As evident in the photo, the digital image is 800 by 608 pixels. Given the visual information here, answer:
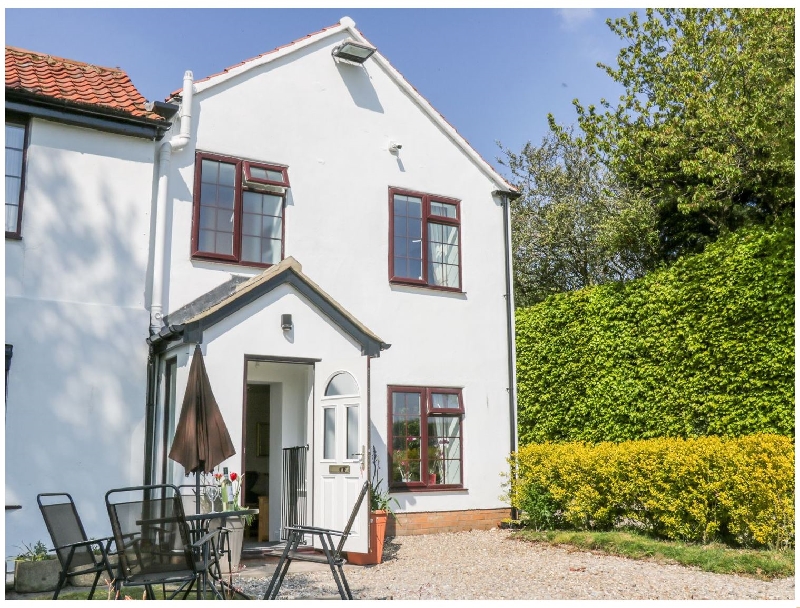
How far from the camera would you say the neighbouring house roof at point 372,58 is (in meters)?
11.8

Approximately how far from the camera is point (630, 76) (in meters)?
18.6

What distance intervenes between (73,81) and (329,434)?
6307 mm

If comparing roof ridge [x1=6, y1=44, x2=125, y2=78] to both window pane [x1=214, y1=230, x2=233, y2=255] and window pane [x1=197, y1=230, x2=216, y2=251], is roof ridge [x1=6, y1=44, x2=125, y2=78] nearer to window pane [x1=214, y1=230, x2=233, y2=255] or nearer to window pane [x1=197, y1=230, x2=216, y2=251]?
window pane [x1=197, y1=230, x2=216, y2=251]

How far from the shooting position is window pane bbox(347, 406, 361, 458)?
10266mm

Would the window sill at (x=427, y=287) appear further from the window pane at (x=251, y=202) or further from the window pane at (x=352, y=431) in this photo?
the window pane at (x=352, y=431)

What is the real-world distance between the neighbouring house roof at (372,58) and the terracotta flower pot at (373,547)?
6726mm

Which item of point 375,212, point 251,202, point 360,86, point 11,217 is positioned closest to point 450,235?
point 375,212

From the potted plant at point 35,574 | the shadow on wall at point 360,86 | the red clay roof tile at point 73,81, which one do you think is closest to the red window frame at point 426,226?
the shadow on wall at point 360,86

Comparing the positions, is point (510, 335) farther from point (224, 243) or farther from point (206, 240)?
point (206, 240)

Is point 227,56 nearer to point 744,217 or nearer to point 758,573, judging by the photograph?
point 758,573

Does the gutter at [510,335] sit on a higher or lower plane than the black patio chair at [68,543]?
higher

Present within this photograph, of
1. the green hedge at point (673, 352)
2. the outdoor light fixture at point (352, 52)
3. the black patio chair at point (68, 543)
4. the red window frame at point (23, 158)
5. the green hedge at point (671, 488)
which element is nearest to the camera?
the black patio chair at point (68, 543)
